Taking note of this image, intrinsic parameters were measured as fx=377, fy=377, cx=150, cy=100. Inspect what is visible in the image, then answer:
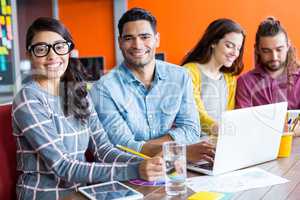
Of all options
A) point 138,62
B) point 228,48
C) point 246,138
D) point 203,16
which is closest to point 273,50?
point 228,48

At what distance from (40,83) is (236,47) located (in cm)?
114

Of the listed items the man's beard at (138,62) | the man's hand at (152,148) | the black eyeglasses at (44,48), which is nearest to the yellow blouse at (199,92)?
the man's beard at (138,62)

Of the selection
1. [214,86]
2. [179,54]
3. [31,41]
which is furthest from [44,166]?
[179,54]

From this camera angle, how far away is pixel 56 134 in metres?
1.25

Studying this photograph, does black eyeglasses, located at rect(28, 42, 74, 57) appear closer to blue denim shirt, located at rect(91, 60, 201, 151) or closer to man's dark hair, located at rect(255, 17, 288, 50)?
blue denim shirt, located at rect(91, 60, 201, 151)

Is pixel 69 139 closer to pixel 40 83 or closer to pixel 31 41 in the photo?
pixel 40 83

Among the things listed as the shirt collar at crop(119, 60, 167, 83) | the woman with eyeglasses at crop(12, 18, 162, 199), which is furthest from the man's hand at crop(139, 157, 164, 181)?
the shirt collar at crop(119, 60, 167, 83)

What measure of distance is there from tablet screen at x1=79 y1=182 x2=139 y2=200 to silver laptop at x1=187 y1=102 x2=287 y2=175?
0.90 feet

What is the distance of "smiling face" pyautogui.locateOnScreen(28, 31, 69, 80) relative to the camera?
1.34m

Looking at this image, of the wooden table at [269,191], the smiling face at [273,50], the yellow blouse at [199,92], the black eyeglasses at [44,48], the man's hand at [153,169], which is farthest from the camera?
the smiling face at [273,50]

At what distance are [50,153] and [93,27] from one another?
143 inches

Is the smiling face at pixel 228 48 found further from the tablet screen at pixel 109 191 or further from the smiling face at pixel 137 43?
the tablet screen at pixel 109 191

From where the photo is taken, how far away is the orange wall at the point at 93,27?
4637 mm

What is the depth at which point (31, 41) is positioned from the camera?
1344 millimetres
